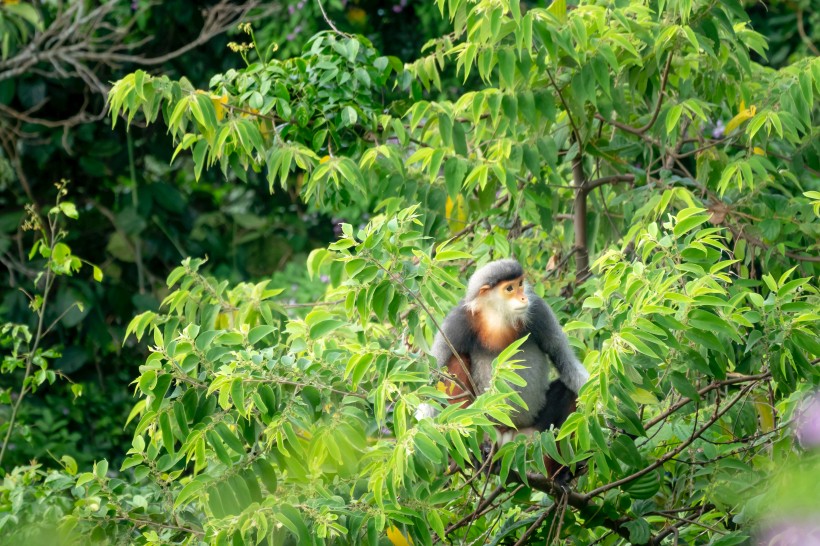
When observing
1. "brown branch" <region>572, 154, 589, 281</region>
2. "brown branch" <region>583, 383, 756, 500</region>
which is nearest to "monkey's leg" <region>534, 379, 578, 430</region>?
"brown branch" <region>583, 383, 756, 500</region>

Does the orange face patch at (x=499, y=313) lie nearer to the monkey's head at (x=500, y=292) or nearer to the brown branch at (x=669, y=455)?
the monkey's head at (x=500, y=292)

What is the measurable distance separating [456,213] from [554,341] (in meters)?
0.90

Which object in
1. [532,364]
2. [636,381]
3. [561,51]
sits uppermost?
[561,51]

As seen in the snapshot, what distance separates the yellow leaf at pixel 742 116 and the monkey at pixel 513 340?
0.98m

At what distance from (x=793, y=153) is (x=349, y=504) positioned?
7.18 feet

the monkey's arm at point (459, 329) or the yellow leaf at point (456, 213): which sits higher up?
the yellow leaf at point (456, 213)

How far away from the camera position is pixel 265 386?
2.41 meters

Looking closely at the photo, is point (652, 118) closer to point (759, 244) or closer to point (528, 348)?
point (759, 244)

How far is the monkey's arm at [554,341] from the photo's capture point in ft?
10.7

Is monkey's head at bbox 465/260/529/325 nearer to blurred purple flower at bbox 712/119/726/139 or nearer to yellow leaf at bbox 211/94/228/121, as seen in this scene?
yellow leaf at bbox 211/94/228/121

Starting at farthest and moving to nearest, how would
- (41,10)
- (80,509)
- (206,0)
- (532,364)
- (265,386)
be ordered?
(206,0) → (41,10) → (532,364) → (80,509) → (265,386)

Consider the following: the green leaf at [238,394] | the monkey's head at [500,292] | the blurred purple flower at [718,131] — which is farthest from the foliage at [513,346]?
the blurred purple flower at [718,131]

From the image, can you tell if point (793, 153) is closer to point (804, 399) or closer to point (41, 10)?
point (804, 399)

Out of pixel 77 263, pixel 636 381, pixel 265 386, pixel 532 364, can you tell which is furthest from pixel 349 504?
pixel 77 263
